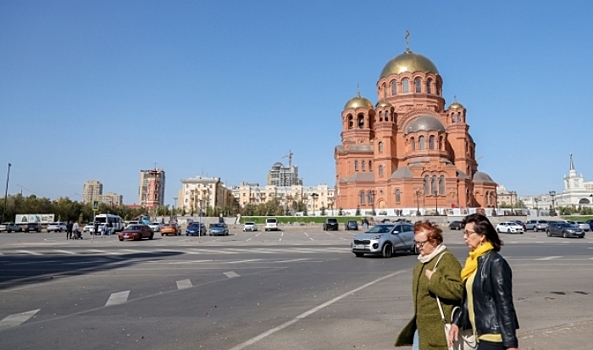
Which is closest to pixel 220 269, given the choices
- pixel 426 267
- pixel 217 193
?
pixel 426 267

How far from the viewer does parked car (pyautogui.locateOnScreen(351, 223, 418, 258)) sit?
18.1 m

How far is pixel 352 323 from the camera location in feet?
23.2

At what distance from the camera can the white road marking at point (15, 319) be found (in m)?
7.12

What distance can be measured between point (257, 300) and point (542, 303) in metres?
6.01

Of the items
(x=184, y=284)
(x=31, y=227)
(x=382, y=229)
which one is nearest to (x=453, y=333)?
(x=184, y=284)

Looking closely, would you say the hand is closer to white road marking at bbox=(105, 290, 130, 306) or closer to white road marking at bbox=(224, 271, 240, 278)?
white road marking at bbox=(105, 290, 130, 306)

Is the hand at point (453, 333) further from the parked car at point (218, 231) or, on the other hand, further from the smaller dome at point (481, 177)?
the smaller dome at point (481, 177)

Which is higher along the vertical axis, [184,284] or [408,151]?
[408,151]

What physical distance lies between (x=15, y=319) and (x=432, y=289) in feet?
25.0

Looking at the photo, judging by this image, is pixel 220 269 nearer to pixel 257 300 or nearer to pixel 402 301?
pixel 257 300

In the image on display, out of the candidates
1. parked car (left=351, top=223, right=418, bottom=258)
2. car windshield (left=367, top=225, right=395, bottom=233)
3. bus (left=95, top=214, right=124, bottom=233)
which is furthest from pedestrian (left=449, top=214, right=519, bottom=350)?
bus (left=95, top=214, right=124, bottom=233)

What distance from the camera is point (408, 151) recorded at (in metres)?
68.0

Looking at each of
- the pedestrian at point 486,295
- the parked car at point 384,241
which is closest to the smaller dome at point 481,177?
the parked car at point 384,241

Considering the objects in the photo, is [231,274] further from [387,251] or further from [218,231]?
[218,231]
